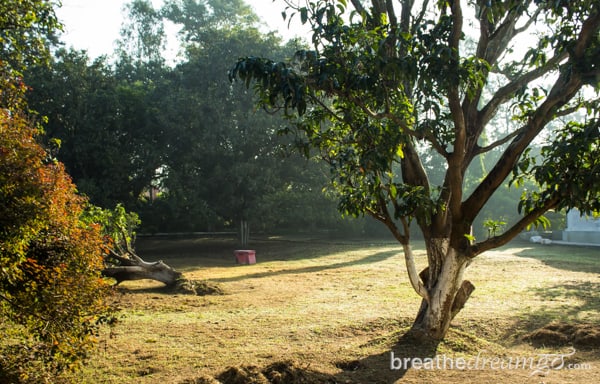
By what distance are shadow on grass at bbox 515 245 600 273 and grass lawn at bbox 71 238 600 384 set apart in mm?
764

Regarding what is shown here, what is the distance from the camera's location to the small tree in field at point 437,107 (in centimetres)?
425

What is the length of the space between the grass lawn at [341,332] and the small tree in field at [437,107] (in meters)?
0.82

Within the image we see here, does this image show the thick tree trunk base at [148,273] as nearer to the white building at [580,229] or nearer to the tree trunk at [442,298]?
the tree trunk at [442,298]

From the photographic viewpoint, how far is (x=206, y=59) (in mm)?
21297

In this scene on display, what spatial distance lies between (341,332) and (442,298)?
1602 millimetres

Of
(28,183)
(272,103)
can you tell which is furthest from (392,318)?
(28,183)

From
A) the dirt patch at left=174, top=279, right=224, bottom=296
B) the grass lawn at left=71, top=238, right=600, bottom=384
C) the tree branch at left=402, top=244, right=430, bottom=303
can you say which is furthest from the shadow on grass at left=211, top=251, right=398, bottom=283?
the tree branch at left=402, top=244, right=430, bottom=303

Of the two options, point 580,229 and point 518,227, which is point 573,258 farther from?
point 518,227

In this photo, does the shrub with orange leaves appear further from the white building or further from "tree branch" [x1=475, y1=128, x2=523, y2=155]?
the white building

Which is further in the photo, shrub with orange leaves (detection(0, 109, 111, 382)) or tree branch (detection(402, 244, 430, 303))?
tree branch (detection(402, 244, 430, 303))

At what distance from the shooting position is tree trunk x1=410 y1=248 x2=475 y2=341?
538cm

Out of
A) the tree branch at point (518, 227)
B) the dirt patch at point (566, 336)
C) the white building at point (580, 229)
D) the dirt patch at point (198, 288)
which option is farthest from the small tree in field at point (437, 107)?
the white building at point (580, 229)

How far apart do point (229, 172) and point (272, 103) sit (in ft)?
53.1

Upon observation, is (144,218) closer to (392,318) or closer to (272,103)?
(392,318)
